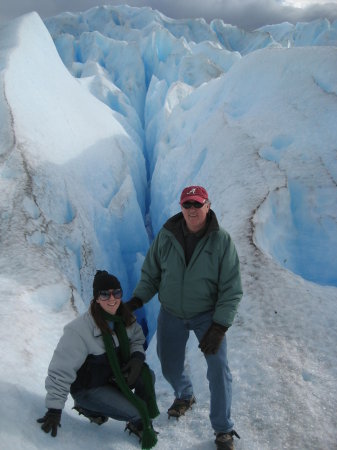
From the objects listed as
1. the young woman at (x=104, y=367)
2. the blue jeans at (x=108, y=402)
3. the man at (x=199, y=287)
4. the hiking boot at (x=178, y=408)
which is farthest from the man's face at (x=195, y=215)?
the hiking boot at (x=178, y=408)

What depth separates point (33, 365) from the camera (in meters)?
3.03

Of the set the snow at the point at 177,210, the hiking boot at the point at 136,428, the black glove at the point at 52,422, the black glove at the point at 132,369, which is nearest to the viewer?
the black glove at the point at 52,422

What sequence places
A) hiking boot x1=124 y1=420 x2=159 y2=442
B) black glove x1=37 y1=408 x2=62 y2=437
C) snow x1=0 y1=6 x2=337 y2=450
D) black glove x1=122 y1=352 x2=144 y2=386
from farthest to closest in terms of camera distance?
snow x1=0 y1=6 x2=337 y2=450
hiking boot x1=124 y1=420 x2=159 y2=442
black glove x1=122 y1=352 x2=144 y2=386
black glove x1=37 y1=408 x2=62 y2=437

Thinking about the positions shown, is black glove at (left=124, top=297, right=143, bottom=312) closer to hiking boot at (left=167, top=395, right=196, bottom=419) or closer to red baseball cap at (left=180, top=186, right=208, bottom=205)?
red baseball cap at (left=180, top=186, right=208, bottom=205)

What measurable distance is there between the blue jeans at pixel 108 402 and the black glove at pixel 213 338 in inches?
24.8

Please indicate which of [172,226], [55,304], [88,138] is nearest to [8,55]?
[88,138]

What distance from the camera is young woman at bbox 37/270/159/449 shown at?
2188 millimetres

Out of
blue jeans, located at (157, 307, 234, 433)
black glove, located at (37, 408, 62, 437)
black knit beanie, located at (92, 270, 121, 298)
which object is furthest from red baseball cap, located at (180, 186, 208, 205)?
black glove, located at (37, 408, 62, 437)

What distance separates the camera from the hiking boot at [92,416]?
8.21ft

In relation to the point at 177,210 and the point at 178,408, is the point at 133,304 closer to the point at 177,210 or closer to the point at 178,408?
the point at 178,408

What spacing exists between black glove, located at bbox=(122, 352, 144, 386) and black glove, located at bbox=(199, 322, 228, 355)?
44 centimetres

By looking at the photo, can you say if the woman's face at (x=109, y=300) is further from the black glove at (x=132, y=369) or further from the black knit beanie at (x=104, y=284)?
the black glove at (x=132, y=369)

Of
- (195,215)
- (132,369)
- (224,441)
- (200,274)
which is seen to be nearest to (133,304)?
(132,369)

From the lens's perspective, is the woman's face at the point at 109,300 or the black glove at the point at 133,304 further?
the black glove at the point at 133,304
